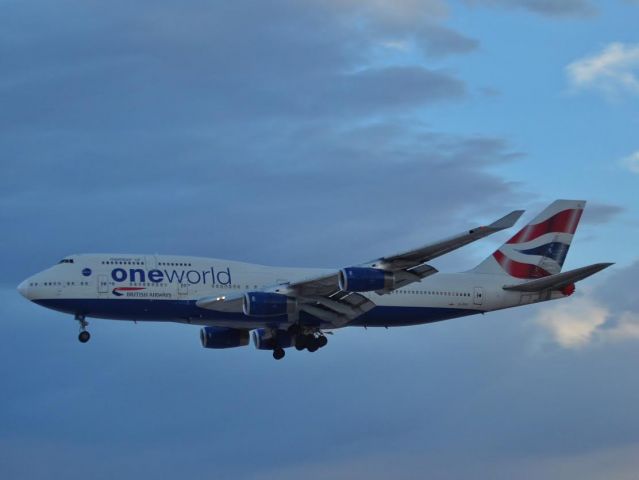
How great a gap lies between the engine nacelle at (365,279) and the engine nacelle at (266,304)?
14.6 ft

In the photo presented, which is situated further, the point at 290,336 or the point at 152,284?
the point at 290,336

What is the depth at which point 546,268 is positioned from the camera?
8569 centimetres

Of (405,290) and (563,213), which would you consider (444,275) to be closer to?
(405,290)

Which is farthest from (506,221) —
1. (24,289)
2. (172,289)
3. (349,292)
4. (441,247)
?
(24,289)

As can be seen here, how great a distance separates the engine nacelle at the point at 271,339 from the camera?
82.4 m

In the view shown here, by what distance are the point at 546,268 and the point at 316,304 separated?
1711 centimetres

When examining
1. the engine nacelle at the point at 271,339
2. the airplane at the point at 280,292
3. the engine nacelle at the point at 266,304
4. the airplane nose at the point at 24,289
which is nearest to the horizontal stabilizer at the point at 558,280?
the airplane at the point at 280,292

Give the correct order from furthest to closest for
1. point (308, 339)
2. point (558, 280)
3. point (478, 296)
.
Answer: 1. point (478, 296)
2. point (308, 339)
3. point (558, 280)

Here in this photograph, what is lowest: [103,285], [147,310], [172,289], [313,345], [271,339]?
[313,345]

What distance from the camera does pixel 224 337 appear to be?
8500 cm

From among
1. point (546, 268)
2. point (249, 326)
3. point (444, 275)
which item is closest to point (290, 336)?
point (249, 326)

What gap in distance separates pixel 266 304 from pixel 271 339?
9.38 meters

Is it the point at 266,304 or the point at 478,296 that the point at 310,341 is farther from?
the point at 478,296

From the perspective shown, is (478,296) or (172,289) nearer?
(172,289)
